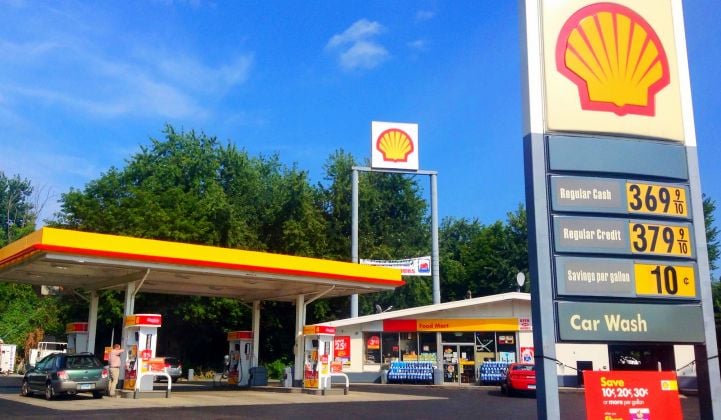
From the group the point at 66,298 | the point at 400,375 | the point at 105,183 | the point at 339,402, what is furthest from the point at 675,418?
the point at 105,183

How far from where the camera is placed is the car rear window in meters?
20.7

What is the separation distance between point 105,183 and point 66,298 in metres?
8.48

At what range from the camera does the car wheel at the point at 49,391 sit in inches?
802

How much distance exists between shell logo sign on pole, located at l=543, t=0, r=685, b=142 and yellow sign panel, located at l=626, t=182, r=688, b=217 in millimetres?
734

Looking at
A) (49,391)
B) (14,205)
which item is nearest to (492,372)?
(49,391)

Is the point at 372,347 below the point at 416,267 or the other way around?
below

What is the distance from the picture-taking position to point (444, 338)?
36.5 meters

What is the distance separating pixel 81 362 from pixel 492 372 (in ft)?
68.9

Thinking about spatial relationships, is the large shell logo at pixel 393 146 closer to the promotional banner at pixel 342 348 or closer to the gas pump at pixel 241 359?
the promotional banner at pixel 342 348

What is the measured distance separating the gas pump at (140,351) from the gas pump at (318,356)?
6.06 metres

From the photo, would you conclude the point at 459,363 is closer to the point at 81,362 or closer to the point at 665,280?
the point at 81,362

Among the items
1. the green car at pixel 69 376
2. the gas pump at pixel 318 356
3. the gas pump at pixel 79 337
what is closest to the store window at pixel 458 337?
the gas pump at pixel 318 356

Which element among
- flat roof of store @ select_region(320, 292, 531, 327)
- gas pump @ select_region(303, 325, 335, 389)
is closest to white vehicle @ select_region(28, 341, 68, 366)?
flat roof of store @ select_region(320, 292, 531, 327)

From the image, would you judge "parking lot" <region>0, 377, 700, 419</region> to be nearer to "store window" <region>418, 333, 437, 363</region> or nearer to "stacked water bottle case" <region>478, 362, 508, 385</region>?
"stacked water bottle case" <region>478, 362, 508, 385</region>
